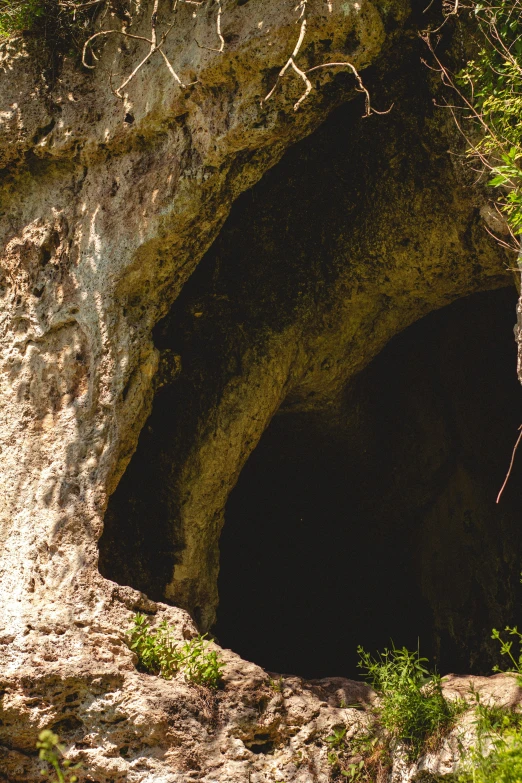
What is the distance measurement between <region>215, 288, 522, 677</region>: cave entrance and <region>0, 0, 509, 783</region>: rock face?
1.35 meters

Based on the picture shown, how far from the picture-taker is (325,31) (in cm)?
338

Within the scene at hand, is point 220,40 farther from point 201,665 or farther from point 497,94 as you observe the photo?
point 201,665

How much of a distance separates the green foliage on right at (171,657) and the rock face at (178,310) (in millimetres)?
64

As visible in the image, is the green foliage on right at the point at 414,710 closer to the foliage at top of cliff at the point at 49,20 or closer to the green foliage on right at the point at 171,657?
the green foliage on right at the point at 171,657

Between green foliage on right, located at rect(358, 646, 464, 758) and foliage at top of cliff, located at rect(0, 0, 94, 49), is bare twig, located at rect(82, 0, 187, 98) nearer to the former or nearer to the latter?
foliage at top of cliff, located at rect(0, 0, 94, 49)

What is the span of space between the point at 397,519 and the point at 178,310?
303cm

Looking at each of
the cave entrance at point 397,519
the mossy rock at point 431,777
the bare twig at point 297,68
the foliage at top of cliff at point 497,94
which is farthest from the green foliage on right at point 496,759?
the cave entrance at point 397,519

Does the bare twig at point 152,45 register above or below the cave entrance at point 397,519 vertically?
above

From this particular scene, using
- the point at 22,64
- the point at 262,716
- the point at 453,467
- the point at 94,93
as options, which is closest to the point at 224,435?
the point at 262,716

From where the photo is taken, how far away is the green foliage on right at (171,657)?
130 inches

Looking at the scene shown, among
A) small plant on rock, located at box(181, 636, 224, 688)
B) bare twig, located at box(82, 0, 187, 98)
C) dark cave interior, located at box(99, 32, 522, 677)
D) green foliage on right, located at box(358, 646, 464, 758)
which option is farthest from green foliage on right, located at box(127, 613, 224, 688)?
bare twig, located at box(82, 0, 187, 98)

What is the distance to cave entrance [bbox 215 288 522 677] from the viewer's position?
20.0 ft

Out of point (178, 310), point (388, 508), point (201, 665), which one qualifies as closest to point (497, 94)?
point (178, 310)

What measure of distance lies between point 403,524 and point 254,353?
266cm
